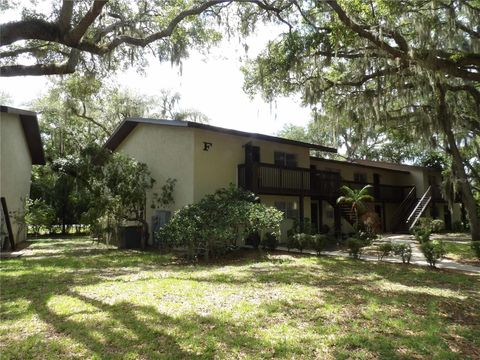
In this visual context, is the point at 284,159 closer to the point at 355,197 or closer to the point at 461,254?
the point at 355,197

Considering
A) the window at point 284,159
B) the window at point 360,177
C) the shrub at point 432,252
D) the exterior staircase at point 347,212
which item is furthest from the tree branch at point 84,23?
the window at point 360,177

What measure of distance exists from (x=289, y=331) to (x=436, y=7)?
34.1ft

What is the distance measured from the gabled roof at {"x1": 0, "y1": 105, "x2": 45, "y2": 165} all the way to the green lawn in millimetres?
7208

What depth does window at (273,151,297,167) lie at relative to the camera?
1887 cm

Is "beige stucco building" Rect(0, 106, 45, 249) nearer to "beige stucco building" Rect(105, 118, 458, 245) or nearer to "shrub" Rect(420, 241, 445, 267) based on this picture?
"beige stucco building" Rect(105, 118, 458, 245)

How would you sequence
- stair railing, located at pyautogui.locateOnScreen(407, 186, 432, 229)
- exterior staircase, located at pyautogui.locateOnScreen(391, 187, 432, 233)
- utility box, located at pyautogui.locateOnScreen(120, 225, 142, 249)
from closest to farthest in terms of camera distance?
utility box, located at pyautogui.locateOnScreen(120, 225, 142, 249) → stair railing, located at pyautogui.locateOnScreen(407, 186, 432, 229) → exterior staircase, located at pyautogui.locateOnScreen(391, 187, 432, 233)

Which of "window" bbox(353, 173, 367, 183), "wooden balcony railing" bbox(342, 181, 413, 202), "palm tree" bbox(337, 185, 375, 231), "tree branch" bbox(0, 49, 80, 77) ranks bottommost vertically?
"palm tree" bbox(337, 185, 375, 231)

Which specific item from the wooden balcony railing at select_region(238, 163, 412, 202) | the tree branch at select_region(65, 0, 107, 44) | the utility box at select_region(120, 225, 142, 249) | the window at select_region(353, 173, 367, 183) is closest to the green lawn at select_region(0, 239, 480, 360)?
the tree branch at select_region(65, 0, 107, 44)

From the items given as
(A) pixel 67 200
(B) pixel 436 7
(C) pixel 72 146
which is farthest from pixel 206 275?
(C) pixel 72 146

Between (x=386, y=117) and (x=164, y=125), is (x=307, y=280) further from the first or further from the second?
(x=386, y=117)

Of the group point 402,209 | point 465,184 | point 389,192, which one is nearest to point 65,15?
point 465,184

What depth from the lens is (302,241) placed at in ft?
45.9

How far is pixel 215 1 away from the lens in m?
10.9

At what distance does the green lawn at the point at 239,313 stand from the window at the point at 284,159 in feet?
29.9
